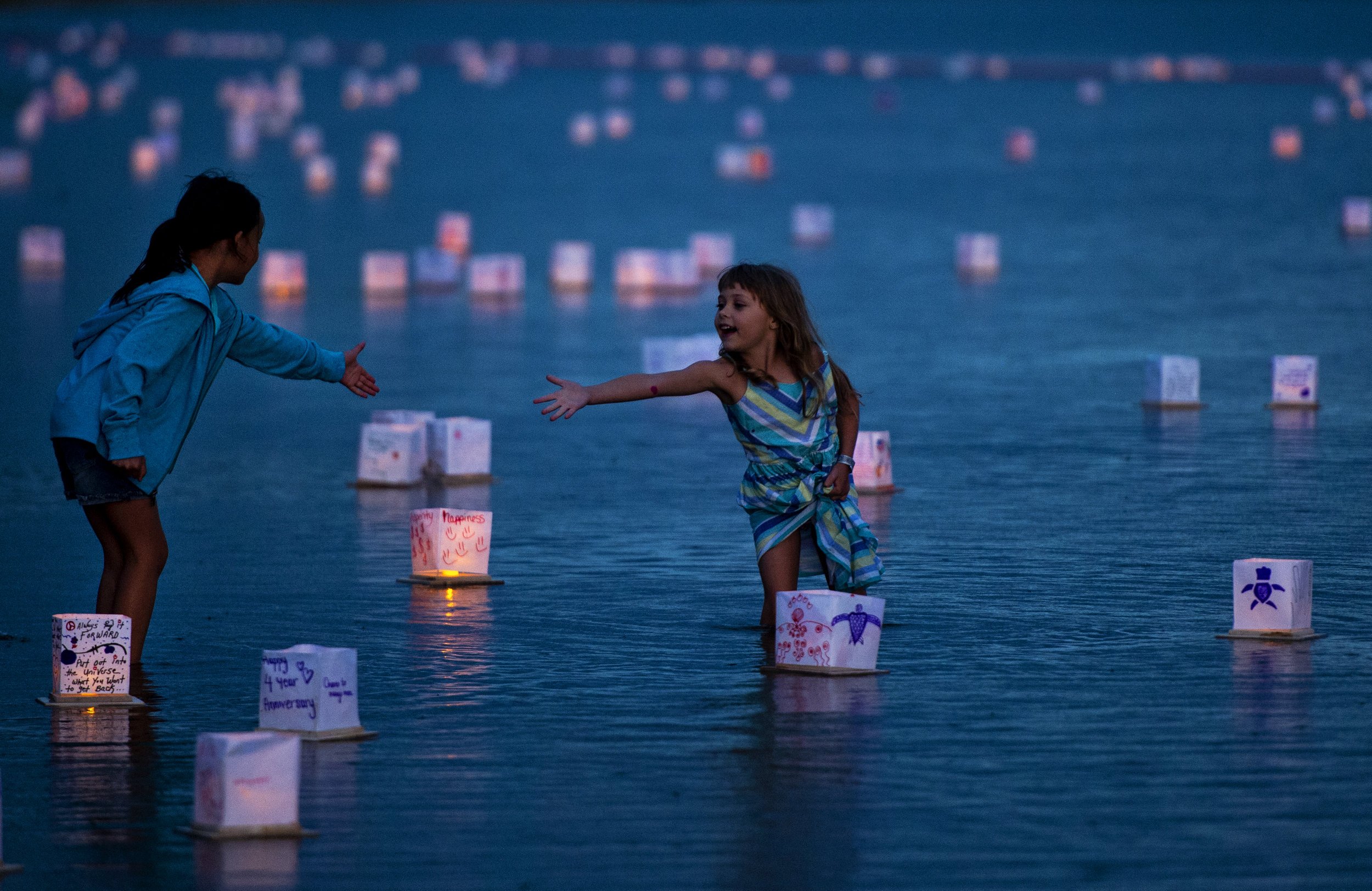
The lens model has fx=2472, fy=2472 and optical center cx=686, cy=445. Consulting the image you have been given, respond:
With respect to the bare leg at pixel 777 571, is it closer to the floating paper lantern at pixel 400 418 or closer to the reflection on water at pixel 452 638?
the reflection on water at pixel 452 638

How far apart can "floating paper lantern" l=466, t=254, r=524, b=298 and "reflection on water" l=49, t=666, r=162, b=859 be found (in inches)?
573

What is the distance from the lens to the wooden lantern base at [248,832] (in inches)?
226

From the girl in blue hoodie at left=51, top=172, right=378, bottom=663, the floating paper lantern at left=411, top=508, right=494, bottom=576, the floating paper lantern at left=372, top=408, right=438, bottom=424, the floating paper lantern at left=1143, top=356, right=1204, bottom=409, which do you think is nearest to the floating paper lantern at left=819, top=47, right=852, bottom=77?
the floating paper lantern at left=1143, top=356, right=1204, bottom=409

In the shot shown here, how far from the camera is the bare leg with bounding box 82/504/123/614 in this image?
7.70m

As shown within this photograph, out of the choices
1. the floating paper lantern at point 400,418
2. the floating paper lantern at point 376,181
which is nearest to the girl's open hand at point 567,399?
the floating paper lantern at point 400,418

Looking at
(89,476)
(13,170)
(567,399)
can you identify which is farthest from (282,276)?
(567,399)

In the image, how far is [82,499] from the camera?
7.51 meters

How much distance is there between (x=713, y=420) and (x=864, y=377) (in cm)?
189

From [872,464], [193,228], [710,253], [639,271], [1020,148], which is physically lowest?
[872,464]

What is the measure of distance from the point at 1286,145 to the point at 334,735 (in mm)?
31086

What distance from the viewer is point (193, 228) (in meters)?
7.59

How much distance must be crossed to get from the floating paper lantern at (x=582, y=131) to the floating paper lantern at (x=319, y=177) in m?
6.34

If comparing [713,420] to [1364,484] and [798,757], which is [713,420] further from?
[798,757]

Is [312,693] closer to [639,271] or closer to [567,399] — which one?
[567,399]
